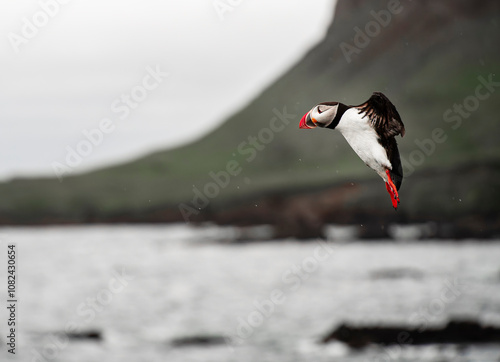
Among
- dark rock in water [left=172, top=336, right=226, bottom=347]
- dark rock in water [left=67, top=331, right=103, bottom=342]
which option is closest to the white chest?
dark rock in water [left=172, top=336, right=226, bottom=347]

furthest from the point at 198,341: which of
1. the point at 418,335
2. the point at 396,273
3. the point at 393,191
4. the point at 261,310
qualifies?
the point at 393,191

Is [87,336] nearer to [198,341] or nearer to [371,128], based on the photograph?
[198,341]

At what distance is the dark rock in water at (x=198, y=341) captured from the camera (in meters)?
102

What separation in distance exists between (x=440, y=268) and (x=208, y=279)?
60.8 meters

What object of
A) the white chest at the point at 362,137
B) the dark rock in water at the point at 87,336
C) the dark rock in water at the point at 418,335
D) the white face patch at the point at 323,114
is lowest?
the dark rock in water at the point at 87,336

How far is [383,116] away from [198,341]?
10466 centimetres

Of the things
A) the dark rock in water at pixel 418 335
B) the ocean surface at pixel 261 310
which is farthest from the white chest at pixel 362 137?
the dark rock in water at pixel 418 335

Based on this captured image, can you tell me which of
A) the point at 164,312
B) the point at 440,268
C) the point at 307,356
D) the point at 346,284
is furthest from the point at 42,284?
the point at 307,356

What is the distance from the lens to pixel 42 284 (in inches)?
7825

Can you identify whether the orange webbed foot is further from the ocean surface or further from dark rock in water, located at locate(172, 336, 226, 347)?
dark rock in water, located at locate(172, 336, 226, 347)

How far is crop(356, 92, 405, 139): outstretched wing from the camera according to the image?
93.2 inches

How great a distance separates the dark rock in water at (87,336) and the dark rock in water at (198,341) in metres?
13.2

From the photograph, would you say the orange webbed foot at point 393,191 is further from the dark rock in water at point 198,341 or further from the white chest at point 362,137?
the dark rock in water at point 198,341

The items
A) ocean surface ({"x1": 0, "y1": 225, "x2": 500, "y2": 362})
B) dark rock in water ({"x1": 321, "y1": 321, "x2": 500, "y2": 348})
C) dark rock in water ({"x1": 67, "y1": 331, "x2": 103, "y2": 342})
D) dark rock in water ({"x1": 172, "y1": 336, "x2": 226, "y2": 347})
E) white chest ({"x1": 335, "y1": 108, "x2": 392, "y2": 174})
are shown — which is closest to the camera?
white chest ({"x1": 335, "y1": 108, "x2": 392, "y2": 174})
